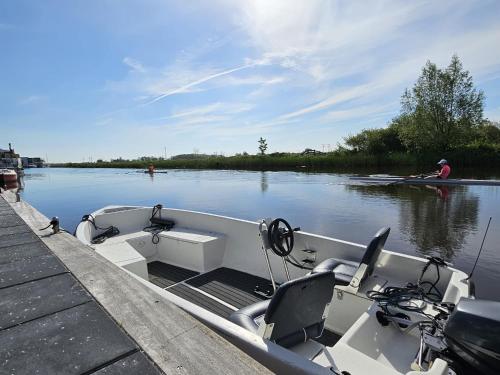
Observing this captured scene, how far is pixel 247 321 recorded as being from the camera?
2170 millimetres

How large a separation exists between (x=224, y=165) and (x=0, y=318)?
40654 mm

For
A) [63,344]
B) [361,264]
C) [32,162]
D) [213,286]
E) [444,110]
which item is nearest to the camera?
[63,344]

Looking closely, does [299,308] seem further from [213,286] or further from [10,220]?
[10,220]

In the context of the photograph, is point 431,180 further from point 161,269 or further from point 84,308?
point 84,308

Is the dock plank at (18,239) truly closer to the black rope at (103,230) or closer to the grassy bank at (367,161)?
the black rope at (103,230)

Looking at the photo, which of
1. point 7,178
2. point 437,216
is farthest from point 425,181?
point 7,178

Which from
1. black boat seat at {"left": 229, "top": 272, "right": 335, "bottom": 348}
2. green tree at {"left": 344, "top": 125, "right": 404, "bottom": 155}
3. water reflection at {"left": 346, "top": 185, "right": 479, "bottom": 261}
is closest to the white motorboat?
black boat seat at {"left": 229, "top": 272, "right": 335, "bottom": 348}

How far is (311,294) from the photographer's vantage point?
1.77 m

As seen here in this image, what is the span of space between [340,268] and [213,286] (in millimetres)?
1749

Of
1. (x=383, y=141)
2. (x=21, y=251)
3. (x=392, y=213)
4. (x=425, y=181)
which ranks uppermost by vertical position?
(x=383, y=141)

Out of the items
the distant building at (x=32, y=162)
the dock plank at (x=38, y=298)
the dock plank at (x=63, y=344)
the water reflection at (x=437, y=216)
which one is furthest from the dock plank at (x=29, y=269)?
the distant building at (x=32, y=162)

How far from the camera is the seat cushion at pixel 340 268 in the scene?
2863 millimetres

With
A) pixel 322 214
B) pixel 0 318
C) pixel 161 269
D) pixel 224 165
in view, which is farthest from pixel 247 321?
pixel 224 165

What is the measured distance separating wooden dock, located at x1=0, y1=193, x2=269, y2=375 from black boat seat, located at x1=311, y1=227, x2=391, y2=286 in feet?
4.65
